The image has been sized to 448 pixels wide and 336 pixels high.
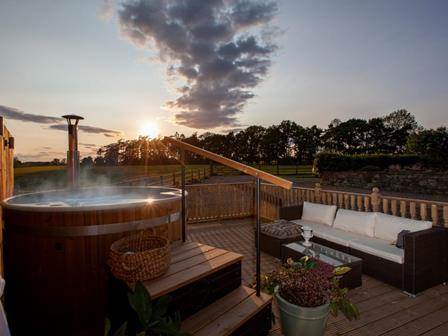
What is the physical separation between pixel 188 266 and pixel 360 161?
1855 cm

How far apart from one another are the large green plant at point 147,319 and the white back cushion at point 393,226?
3.61m

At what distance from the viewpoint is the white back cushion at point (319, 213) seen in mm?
4914

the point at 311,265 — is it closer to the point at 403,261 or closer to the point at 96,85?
the point at 403,261

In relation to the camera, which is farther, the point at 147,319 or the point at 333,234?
the point at 333,234

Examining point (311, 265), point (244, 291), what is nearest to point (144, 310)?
point (244, 291)

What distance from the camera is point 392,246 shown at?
11.9 feet

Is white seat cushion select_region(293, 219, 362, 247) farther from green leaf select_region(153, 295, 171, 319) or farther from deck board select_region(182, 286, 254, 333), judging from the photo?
green leaf select_region(153, 295, 171, 319)

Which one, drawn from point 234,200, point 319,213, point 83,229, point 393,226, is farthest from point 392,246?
point 234,200

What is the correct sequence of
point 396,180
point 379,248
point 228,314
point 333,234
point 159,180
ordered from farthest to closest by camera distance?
1. point 396,180
2. point 159,180
3. point 333,234
4. point 379,248
5. point 228,314

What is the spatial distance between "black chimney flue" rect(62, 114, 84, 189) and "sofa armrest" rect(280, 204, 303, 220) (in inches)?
153

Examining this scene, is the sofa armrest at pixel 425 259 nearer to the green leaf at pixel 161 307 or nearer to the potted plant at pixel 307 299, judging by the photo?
the potted plant at pixel 307 299

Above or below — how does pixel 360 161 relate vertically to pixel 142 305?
above

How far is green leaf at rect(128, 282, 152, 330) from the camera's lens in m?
1.47

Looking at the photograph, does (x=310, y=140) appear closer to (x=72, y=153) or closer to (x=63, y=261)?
(x=72, y=153)
